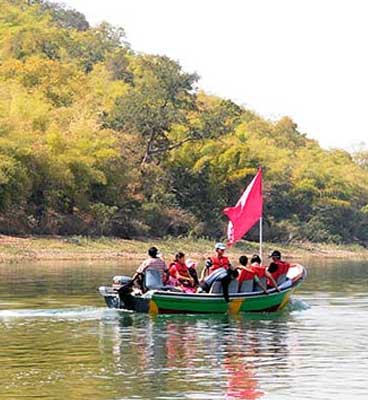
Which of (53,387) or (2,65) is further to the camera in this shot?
(2,65)

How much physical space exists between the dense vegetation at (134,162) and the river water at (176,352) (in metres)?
32.9

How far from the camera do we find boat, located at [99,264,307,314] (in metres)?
30.4

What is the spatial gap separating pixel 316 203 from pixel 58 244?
127 feet

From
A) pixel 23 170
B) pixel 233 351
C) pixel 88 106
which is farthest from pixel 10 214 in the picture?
pixel 233 351

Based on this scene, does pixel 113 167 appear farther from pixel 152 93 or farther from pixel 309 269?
pixel 309 269

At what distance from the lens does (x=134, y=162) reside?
78812 millimetres

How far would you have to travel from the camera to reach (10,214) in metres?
68.1

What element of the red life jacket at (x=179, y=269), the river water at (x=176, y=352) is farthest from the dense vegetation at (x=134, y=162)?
the red life jacket at (x=179, y=269)

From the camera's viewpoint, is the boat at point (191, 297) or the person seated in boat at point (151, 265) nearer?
the boat at point (191, 297)

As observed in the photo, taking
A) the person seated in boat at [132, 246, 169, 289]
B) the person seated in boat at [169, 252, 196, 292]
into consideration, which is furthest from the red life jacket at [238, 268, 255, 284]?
the person seated in boat at [132, 246, 169, 289]

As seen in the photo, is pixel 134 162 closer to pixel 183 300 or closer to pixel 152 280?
pixel 152 280

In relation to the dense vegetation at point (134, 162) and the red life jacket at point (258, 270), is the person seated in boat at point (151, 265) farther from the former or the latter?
the dense vegetation at point (134, 162)

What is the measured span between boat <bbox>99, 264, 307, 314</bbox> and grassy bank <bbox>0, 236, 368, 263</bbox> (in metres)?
26.5

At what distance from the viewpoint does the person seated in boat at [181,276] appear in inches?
1256
